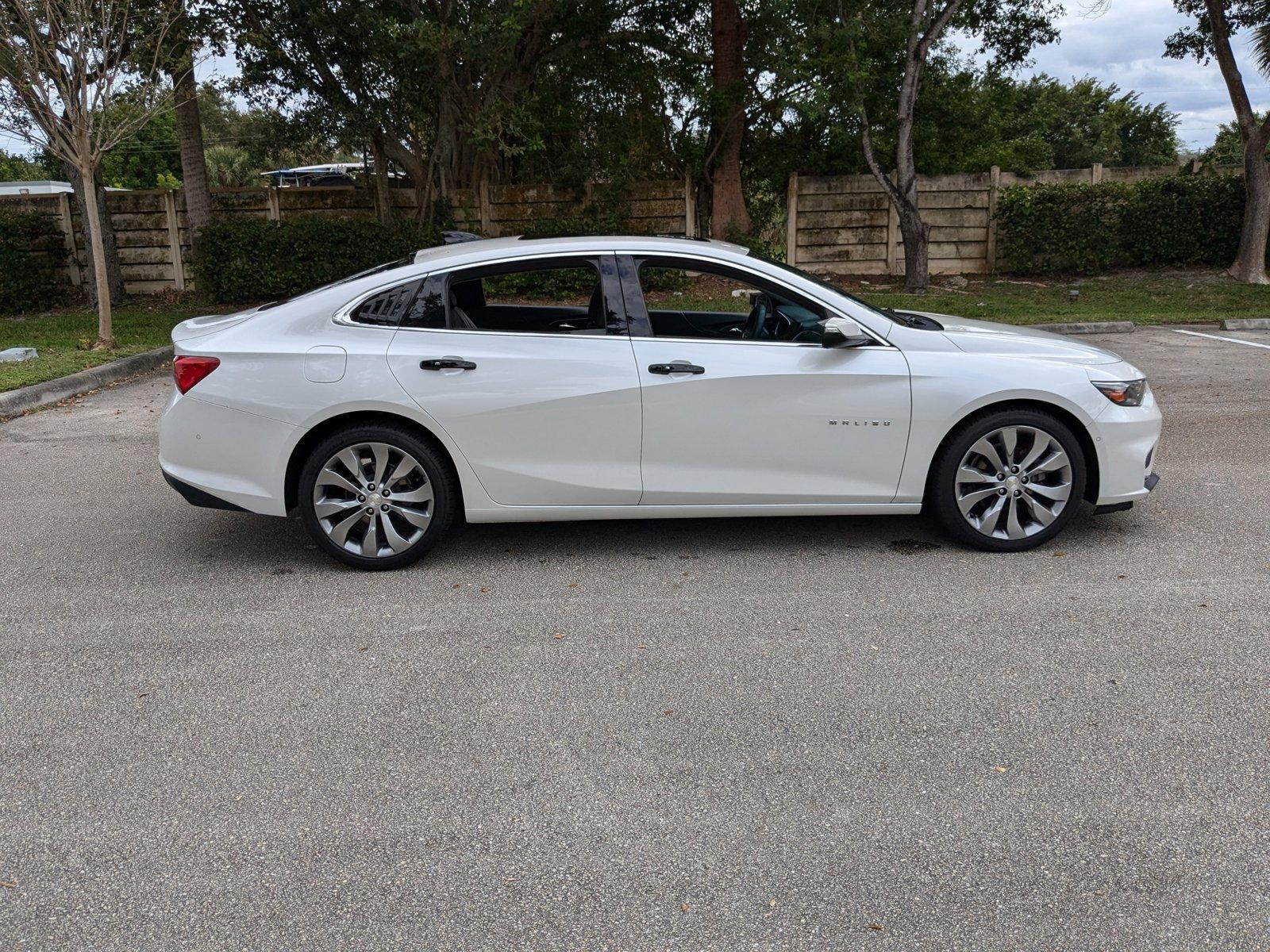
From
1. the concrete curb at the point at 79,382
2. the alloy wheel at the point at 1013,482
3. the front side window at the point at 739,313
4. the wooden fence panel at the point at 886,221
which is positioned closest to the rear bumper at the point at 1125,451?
the alloy wheel at the point at 1013,482

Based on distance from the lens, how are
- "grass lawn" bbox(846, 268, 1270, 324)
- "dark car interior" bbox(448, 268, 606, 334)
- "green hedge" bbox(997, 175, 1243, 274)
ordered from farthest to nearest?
"green hedge" bbox(997, 175, 1243, 274)
"grass lawn" bbox(846, 268, 1270, 324)
"dark car interior" bbox(448, 268, 606, 334)

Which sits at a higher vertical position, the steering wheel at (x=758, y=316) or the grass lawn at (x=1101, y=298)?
the steering wheel at (x=758, y=316)

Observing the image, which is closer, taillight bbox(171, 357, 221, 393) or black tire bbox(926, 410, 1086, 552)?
taillight bbox(171, 357, 221, 393)

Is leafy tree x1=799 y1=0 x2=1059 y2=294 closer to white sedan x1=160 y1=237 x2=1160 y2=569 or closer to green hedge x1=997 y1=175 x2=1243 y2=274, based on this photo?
green hedge x1=997 y1=175 x2=1243 y2=274

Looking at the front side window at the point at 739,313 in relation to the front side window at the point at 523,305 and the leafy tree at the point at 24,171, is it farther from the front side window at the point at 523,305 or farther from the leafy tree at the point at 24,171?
the leafy tree at the point at 24,171

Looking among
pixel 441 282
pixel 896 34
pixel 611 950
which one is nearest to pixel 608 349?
pixel 441 282

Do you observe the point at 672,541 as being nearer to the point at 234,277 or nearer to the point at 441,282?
the point at 441,282

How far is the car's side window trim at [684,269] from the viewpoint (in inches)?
201

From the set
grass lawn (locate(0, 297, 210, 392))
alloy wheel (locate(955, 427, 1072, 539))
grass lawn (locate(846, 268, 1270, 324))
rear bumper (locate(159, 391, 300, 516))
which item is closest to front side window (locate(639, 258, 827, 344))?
alloy wheel (locate(955, 427, 1072, 539))

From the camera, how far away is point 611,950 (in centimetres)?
248

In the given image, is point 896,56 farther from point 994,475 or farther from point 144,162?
point 144,162

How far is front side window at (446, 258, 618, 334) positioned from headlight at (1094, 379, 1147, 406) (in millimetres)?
2489

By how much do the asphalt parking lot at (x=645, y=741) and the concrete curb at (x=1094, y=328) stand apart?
852 cm

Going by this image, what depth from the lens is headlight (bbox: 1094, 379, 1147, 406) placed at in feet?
16.9
